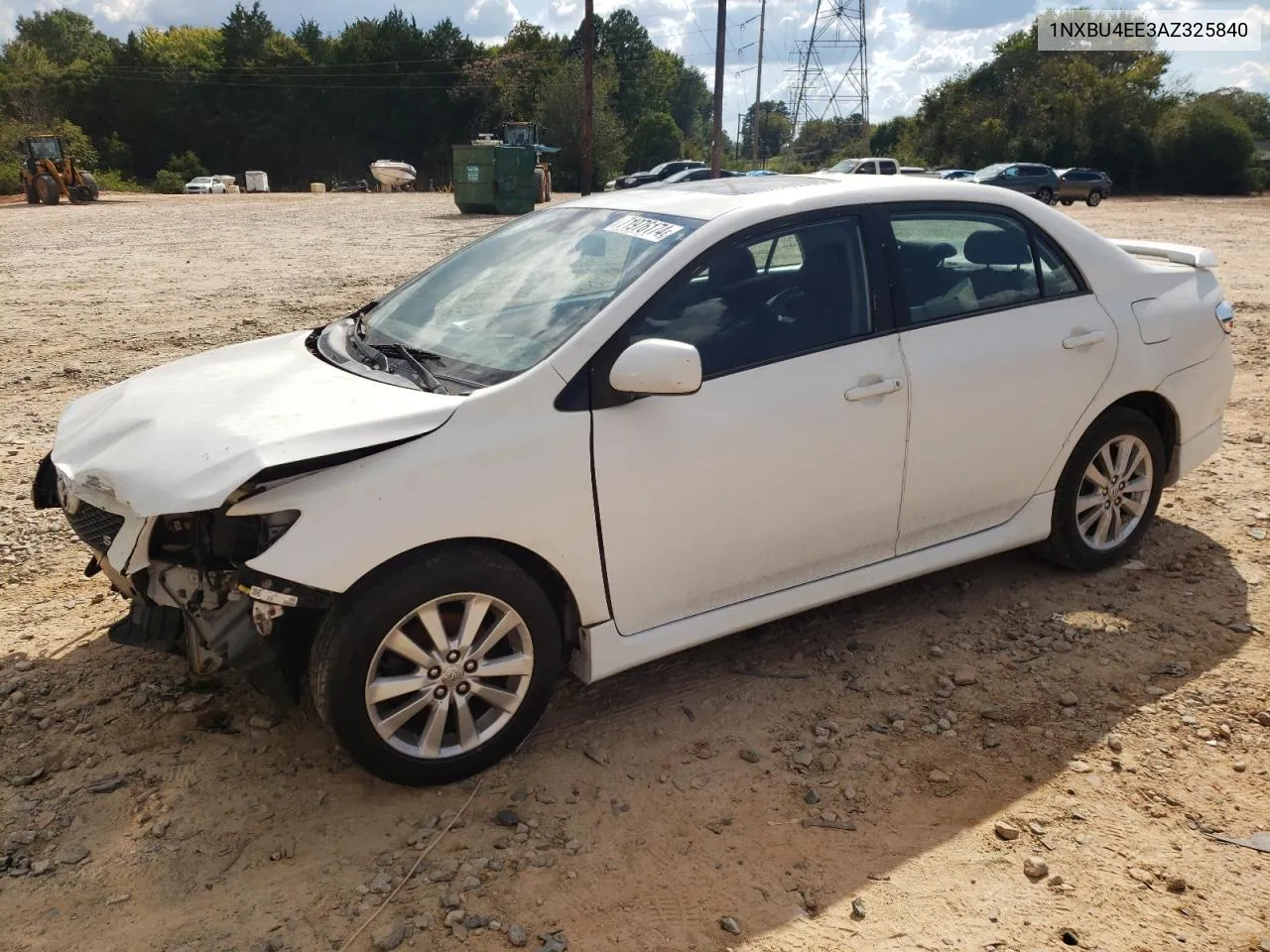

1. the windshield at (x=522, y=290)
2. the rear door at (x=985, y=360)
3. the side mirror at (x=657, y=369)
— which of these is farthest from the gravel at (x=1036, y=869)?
Result: the windshield at (x=522, y=290)

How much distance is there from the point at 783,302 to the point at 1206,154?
2226 inches

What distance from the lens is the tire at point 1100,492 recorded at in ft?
14.3

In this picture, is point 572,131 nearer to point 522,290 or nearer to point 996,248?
point 996,248

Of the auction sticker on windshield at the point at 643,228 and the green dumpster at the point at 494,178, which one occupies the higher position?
the green dumpster at the point at 494,178

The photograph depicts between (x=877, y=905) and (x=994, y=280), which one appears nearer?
(x=877, y=905)

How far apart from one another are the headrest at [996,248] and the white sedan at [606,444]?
0.04 ft

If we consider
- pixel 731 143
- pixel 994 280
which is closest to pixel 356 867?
pixel 994 280

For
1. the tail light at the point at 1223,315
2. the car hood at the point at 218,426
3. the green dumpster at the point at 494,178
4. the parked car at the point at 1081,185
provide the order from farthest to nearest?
the parked car at the point at 1081,185 → the green dumpster at the point at 494,178 → the tail light at the point at 1223,315 → the car hood at the point at 218,426

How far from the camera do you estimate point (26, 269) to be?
580 inches

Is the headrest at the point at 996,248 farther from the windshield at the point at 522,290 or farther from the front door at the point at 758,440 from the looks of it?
the windshield at the point at 522,290

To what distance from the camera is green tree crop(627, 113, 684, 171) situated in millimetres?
68312

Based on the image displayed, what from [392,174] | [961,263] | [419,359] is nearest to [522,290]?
[419,359]

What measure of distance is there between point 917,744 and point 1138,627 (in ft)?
4.48

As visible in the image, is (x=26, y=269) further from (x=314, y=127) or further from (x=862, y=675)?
(x=314, y=127)
